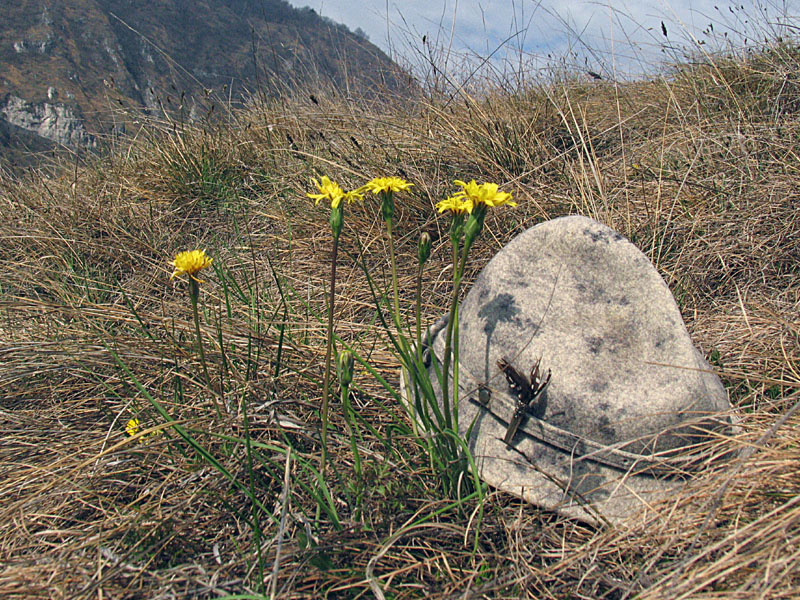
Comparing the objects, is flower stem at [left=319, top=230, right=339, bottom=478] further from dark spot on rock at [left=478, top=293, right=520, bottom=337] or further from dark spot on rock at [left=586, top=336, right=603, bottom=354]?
dark spot on rock at [left=586, top=336, right=603, bottom=354]

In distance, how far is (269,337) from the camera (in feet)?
5.79

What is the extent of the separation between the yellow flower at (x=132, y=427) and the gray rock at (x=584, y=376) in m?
0.92

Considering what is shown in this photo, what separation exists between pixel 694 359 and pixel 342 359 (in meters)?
0.94

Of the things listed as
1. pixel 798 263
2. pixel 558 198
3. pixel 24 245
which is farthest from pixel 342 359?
pixel 24 245

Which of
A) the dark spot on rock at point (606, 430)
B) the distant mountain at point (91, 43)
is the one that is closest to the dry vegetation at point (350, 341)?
the dark spot on rock at point (606, 430)

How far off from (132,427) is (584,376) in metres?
1.30

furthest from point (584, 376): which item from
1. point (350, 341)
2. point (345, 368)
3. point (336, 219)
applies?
point (350, 341)

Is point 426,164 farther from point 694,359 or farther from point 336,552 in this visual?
point 336,552

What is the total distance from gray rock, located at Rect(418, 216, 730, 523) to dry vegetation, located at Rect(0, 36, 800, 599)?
0.31 ft

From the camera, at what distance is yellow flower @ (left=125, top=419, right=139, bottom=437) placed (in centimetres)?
151

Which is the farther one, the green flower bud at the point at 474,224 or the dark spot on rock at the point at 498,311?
the dark spot on rock at the point at 498,311

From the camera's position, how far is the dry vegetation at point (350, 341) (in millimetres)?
1067

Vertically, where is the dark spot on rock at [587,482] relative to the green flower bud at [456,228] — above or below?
below

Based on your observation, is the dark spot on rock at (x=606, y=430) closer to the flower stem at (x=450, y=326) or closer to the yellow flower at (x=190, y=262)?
the flower stem at (x=450, y=326)
